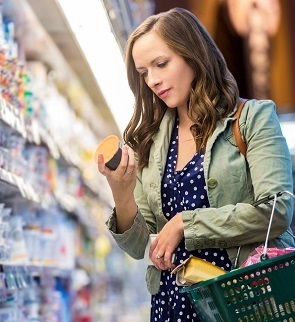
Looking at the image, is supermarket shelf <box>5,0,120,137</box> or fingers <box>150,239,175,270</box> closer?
fingers <box>150,239,175,270</box>

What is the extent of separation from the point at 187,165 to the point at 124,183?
0.16 metres

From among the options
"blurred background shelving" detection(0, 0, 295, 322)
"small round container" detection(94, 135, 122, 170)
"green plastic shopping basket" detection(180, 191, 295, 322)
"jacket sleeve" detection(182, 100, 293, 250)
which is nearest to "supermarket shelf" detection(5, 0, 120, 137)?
"blurred background shelving" detection(0, 0, 295, 322)

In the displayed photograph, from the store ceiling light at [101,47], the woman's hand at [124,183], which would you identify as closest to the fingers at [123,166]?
the woman's hand at [124,183]

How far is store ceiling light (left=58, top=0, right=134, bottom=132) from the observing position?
11.1ft

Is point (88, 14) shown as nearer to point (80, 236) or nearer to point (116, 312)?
point (80, 236)

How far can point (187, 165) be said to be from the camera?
1.96 metres

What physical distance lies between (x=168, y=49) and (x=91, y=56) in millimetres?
2195

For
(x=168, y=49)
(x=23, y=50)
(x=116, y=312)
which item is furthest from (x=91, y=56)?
(x=116, y=312)

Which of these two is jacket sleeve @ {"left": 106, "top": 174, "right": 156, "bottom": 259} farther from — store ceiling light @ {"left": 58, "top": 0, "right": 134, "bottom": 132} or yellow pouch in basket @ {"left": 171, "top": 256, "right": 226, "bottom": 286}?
store ceiling light @ {"left": 58, "top": 0, "right": 134, "bottom": 132}

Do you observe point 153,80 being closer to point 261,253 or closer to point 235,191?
point 235,191

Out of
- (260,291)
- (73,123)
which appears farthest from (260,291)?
(73,123)

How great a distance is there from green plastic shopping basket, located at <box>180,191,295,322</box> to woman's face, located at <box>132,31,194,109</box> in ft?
1.96

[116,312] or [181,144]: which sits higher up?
[181,144]

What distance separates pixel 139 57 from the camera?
202 centimetres
